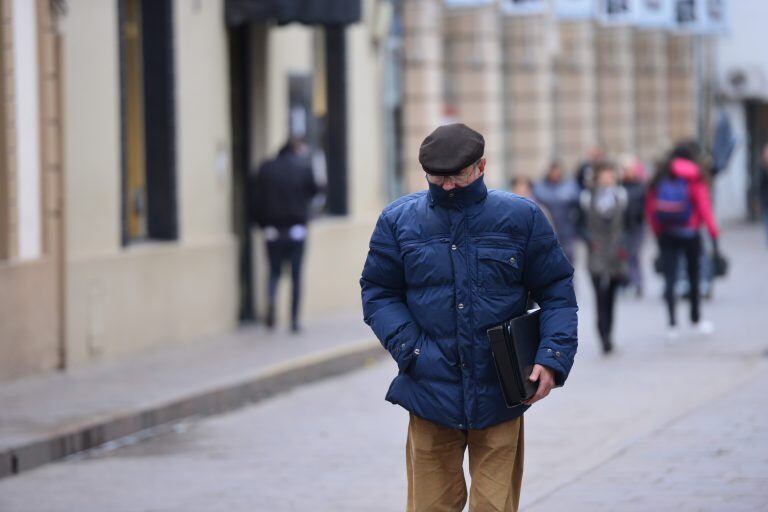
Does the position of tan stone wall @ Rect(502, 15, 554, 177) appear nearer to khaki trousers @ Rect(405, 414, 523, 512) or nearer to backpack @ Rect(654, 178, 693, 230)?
backpack @ Rect(654, 178, 693, 230)

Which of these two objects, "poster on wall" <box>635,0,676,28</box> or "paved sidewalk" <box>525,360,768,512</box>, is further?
"poster on wall" <box>635,0,676,28</box>

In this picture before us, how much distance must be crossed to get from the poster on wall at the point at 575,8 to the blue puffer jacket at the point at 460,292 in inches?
819

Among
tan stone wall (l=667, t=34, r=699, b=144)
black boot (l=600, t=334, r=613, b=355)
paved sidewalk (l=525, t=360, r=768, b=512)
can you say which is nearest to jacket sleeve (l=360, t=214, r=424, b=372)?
paved sidewalk (l=525, t=360, r=768, b=512)

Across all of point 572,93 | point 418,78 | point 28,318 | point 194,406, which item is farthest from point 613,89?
point 194,406

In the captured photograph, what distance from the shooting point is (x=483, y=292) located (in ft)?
18.6

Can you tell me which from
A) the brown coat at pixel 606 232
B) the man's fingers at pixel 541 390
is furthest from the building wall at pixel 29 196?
the man's fingers at pixel 541 390

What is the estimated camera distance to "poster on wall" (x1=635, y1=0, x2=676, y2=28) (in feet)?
90.4

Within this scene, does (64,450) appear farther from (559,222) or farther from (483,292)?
(559,222)

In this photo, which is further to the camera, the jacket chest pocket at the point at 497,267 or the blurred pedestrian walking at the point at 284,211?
the blurred pedestrian walking at the point at 284,211

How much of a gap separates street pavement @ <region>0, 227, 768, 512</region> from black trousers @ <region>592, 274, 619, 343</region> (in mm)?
307

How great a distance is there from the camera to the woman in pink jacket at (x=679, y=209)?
14.9m

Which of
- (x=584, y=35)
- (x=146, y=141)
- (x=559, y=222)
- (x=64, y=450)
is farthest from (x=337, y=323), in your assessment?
(x=584, y=35)

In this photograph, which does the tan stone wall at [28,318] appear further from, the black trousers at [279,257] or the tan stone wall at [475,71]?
the tan stone wall at [475,71]

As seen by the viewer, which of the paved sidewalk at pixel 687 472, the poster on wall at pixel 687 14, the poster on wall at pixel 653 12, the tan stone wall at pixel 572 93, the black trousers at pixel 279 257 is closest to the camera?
the paved sidewalk at pixel 687 472
